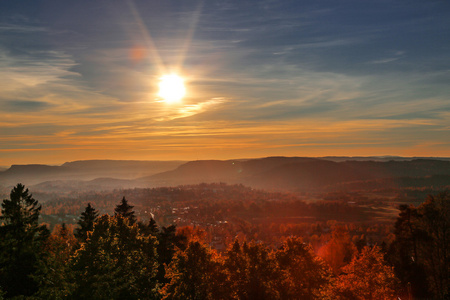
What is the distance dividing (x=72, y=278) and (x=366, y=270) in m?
31.4

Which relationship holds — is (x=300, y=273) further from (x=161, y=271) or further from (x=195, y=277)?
(x=161, y=271)

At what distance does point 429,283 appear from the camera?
45.4m

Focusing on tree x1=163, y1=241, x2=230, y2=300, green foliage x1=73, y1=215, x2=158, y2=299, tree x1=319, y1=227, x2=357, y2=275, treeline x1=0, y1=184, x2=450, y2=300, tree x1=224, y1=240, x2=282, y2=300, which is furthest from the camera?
tree x1=319, y1=227, x2=357, y2=275

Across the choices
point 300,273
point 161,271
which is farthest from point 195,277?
point 161,271

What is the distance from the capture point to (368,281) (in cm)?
3759

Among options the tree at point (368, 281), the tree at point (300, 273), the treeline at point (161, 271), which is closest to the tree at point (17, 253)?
the treeline at point (161, 271)

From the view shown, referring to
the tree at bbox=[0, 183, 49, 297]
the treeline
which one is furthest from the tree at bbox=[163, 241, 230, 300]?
the tree at bbox=[0, 183, 49, 297]

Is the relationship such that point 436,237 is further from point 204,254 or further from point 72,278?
point 72,278

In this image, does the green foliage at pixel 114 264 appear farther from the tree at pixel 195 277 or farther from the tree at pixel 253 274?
the tree at pixel 253 274

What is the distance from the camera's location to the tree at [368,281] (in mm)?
36875

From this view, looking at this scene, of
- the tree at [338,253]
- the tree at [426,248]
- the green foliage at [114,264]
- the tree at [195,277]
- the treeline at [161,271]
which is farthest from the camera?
the tree at [338,253]

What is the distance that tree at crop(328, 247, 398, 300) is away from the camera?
3688 centimetres

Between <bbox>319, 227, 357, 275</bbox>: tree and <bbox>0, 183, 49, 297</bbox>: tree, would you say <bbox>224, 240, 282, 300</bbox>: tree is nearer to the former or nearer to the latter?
<bbox>0, 183, 49, 297</bbox>: tree

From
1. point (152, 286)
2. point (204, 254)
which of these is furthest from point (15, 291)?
point (204, 254)
